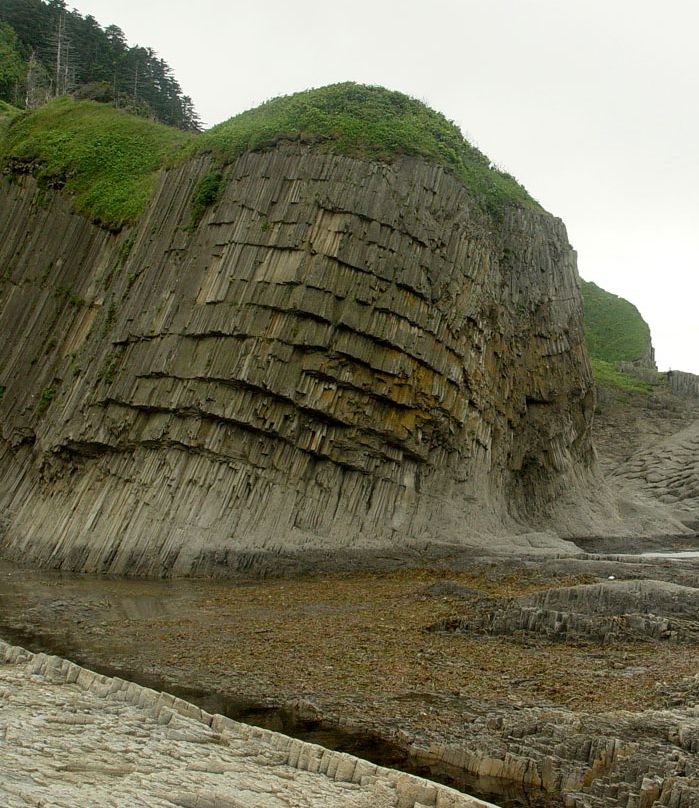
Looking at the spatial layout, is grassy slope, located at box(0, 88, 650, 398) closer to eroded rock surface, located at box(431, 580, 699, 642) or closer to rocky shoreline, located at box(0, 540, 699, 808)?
rocky shoreline, located at box(0, 540, 699, 808)

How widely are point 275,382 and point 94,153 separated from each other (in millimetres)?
17993

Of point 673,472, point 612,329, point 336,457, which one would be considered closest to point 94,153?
point 336,457

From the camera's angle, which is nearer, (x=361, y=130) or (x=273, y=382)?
(x=273, y=382)

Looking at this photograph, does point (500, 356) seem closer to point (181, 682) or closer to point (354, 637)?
point (354, 637)

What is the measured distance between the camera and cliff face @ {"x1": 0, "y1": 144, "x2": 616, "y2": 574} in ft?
86.7

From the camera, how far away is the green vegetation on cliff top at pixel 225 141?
3136cm

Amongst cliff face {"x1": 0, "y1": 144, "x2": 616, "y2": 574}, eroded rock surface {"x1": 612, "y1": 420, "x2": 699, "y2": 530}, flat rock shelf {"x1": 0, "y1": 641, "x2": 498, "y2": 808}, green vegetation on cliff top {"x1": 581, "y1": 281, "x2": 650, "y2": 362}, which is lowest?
flat rock shelf {"x1": 0, "y1": 641, "x2": 498, "y2": 808}

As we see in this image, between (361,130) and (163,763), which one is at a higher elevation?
(361,130)

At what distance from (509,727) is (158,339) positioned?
68.0 feet

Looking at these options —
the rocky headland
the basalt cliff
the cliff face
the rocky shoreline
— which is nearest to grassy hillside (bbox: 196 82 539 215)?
the rocky headland

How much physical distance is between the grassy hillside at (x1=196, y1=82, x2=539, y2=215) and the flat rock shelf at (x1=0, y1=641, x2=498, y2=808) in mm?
23023

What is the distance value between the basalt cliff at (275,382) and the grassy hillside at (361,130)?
0.60m

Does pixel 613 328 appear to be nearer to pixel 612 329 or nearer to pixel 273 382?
pixel 612 329

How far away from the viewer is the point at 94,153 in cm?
3934
